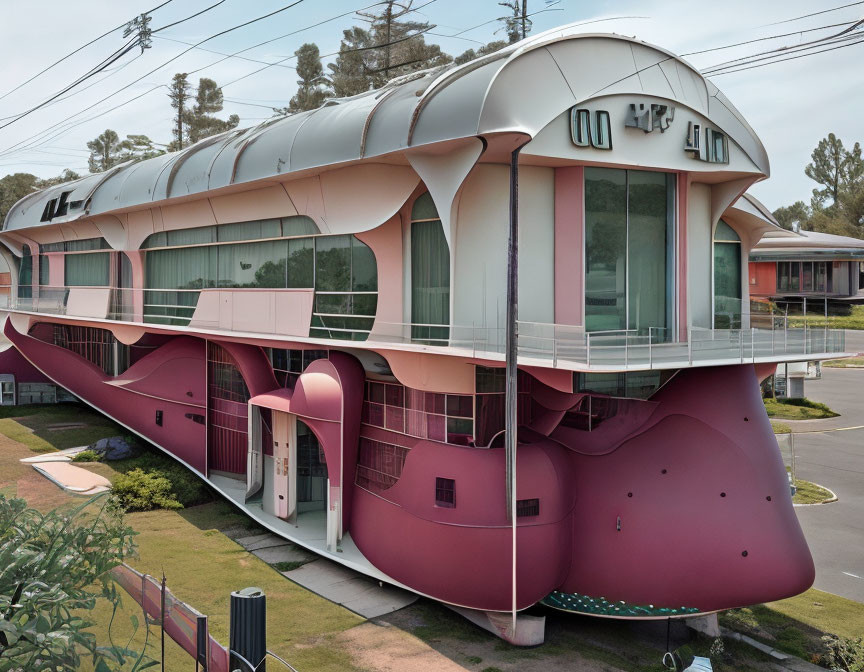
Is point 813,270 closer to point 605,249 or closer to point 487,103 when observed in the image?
point 605,249

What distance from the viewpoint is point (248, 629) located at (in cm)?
968

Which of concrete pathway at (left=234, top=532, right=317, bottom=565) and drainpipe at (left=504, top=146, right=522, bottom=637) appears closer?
drainpipe at (left=504, top=146, right=522, bottom=637)

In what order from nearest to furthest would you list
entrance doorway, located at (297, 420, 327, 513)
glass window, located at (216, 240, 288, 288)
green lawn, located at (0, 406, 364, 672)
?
green lawn, located at (0, 406, 364, 672) < glass window, located at (216, 240, 288, 288) < entrance doorway, located at (297, 420, 327, 513)

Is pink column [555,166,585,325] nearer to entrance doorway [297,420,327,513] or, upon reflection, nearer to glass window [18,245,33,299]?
entrance doorway [297,420,327,513]

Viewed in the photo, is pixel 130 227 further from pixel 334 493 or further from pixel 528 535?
pixel 528 535

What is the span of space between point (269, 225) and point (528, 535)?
11.2 meters

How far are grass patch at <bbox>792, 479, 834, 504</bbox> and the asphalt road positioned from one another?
0.39 metres

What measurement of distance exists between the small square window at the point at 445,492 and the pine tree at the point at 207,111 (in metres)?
48.1

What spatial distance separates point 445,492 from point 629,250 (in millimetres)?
6355

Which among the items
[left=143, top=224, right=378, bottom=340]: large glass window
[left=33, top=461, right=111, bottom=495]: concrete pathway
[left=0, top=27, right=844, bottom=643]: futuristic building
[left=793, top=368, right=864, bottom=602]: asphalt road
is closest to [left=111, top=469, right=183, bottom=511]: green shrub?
[left=33, top=461, right=111, bottom=495]: concrete pathway

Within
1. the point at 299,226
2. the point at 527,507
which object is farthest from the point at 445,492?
the point at 299,226

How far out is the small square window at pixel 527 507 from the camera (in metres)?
15.5

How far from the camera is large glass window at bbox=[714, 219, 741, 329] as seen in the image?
63.0 feet

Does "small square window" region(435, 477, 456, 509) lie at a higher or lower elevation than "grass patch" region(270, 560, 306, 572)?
higher
